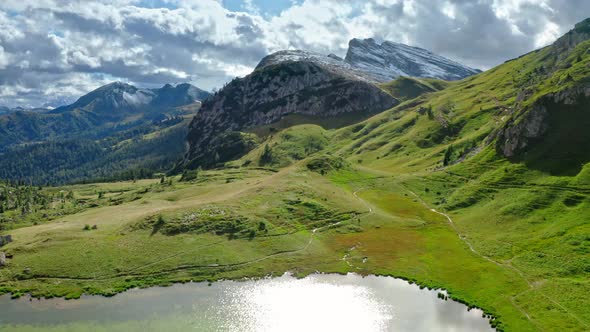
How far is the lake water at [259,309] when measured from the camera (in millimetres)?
75938

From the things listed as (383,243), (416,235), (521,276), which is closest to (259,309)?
(383,243)

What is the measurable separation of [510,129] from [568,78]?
3280 centimetres

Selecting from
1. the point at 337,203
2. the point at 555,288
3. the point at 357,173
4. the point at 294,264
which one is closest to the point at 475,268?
the point at 555,288

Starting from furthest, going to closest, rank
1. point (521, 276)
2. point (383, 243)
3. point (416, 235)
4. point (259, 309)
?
point (416, 235)
point (383, 243)
point (521, 276)
point (259, 309)

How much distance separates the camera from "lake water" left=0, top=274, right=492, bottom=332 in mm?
75938

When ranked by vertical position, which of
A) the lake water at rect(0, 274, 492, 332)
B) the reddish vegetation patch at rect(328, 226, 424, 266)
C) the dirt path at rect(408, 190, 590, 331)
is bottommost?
the lake water at rect(0, 274, 492, 332)

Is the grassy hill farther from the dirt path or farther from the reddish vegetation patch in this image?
the reddish vegetation patch

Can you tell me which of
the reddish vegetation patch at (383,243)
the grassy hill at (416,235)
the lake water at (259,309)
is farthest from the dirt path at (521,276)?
the reddish vegetation patch at (383,243)

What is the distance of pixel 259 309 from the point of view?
273ft

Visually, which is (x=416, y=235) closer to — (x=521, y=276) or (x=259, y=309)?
(x=521, y=276)

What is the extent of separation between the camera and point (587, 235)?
9400cm

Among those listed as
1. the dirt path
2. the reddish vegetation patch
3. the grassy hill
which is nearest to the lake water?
the grassy hill

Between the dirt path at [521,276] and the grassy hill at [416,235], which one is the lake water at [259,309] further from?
the dirt path at [521,276]

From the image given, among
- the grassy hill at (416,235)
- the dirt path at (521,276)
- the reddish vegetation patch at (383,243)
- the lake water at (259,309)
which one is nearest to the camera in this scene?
the dirt path at (521,276)
